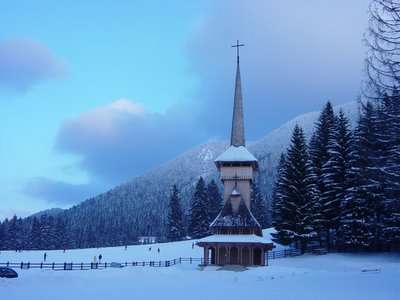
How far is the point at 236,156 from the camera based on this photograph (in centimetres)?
5141

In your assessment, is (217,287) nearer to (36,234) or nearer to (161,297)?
(161,297)

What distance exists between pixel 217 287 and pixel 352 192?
24.1 m

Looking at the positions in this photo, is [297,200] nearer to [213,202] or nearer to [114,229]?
[213,202]

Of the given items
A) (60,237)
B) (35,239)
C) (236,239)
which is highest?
(60,237)

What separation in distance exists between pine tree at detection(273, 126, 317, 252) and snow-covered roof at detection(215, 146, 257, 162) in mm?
4131

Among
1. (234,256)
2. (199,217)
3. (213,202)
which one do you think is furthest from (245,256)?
(213,202)

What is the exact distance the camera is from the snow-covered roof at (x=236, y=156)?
5081 centimetres

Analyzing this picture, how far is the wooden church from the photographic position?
4603 centimetres

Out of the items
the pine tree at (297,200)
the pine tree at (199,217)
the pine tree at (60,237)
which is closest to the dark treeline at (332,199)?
the pine tree at (297,200)

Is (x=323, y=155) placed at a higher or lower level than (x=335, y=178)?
higher

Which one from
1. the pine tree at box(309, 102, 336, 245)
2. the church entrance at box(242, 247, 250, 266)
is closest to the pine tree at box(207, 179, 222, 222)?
the pine tree at box(309, 102, 336, 245)

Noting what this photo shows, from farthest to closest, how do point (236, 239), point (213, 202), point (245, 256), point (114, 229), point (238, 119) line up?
point (114, 229) → point (213, 202) → point (238, 119) → point (245, 256) → point (236, 239)

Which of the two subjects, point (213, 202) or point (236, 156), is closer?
point (236, 156)

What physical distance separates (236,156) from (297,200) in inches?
317
